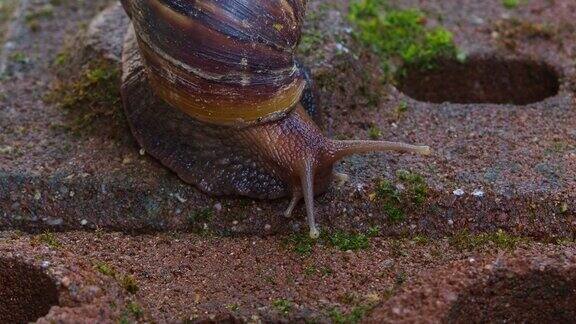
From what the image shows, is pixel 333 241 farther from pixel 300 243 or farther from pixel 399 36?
pixel 399 36

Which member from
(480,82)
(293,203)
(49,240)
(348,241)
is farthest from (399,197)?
(49,240)

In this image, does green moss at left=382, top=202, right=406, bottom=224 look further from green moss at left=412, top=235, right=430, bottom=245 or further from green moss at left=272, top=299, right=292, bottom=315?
green moss at left=272, top=299, right=292, bottom=315

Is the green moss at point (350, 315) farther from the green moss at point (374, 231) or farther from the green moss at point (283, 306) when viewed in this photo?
the green moss at point (374, 231)

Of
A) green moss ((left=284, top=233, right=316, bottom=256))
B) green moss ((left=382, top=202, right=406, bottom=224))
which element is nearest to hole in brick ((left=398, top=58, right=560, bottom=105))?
green moss ((left=382, top=202, right=406, bottom=224))

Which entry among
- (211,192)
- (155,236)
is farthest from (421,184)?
(155,236)

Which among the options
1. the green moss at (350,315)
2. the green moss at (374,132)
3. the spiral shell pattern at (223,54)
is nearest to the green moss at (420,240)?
the green moss at (350,315)

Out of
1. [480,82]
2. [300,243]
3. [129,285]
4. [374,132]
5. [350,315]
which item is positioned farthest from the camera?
[480,82]

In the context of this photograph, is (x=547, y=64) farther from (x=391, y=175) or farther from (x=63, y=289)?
(x=63, y=289)
